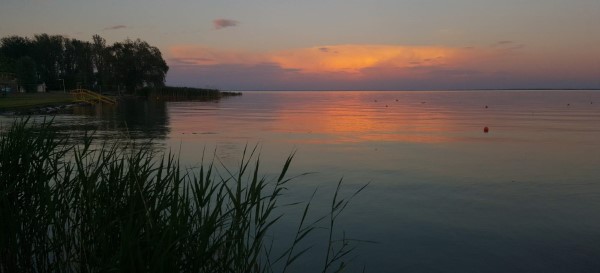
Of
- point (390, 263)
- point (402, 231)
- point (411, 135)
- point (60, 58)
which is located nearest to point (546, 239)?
point (402, 231)

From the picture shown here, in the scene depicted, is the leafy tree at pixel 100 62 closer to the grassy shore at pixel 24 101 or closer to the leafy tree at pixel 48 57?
the leafy tree at pixel 48 57

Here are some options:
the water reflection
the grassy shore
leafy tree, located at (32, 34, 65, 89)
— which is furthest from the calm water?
leafy tree, located at (32, 34, 65, 89)

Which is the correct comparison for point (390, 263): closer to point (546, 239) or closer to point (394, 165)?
point (546, 239)

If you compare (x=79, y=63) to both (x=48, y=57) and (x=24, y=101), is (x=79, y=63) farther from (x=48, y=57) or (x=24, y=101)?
(x=24, y=101)

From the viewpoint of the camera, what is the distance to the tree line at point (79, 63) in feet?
302

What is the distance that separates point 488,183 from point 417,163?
3.58m

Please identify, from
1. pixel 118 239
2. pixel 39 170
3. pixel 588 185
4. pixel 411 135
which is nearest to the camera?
pixel 118 239

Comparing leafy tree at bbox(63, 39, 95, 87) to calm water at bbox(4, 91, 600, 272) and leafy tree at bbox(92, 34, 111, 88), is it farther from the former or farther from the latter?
calm water at bbox(4, 91, 600, 272)

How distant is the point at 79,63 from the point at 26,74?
3510 cm

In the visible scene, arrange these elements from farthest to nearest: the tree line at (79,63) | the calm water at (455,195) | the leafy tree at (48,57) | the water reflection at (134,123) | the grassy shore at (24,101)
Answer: the leafy tree at (48,57) → the tree line at (79,63) → the grassy shore at (24,101) → the water reflection at (134,123) → the calm water at (455,195)

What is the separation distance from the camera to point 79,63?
12206cm

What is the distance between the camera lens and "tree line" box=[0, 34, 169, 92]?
92.0m

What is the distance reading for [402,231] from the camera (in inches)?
361

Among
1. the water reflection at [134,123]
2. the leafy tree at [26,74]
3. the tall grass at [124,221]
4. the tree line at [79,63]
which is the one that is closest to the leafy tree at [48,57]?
the tree line at [79,63]
